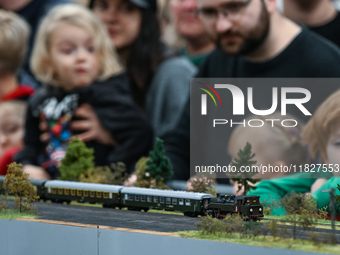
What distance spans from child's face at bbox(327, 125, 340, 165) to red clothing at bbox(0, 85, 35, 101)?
18884 mm

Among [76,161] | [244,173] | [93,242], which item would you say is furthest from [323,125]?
[76,161]

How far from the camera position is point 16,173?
1858cm

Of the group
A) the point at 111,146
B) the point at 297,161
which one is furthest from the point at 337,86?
the point at 111,146

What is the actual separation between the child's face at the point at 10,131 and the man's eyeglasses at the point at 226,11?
1421 cm

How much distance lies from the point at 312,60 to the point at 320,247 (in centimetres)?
1108

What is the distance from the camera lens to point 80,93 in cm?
2766

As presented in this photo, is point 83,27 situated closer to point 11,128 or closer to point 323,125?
point 11,128

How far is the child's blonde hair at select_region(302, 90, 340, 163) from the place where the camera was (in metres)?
19.8

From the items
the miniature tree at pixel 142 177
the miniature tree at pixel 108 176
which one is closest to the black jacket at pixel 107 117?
the miniature tree at pixel 108 176

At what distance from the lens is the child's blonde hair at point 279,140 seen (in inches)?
806

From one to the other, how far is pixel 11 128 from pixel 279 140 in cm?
1793

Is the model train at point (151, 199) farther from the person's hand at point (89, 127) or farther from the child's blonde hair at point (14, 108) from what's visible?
the child's blonde hair at point (14, 108)

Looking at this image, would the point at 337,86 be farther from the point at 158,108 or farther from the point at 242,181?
the point at 158,108

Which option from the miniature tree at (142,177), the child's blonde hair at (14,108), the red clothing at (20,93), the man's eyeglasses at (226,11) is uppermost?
the man's eyeglasses at (226,11)
